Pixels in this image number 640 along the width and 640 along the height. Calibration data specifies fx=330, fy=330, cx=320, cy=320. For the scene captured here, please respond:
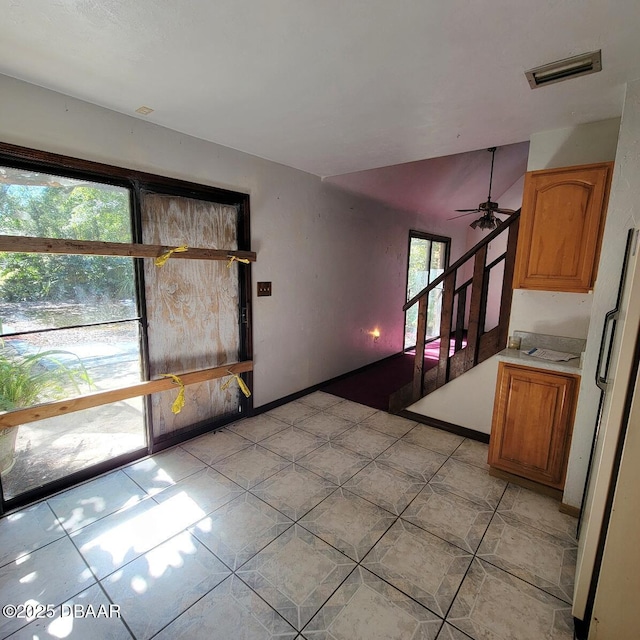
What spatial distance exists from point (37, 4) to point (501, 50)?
1959mm

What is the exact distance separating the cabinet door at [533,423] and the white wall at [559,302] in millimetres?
116

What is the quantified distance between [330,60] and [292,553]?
2539mm

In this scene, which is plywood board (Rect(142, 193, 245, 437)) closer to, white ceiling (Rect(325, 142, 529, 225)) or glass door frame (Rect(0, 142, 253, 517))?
glass door frame (Rect(0, 142, 253, 517))

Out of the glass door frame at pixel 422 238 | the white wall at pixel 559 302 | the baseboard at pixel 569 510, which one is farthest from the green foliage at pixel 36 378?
the glass door frame at pixel 422 238

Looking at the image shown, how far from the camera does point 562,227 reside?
7.06 feet

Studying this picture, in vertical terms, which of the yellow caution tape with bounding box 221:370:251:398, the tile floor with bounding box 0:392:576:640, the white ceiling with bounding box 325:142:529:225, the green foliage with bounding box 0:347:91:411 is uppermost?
the white ceiling with bounding box 325:142:529:225

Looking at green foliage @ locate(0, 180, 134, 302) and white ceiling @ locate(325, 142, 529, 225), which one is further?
white ceiling @ locate(325, 142, 529, 225)

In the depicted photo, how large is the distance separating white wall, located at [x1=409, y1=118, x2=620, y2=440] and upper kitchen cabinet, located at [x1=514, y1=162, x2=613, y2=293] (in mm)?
184

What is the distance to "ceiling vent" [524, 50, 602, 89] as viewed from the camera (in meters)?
1.56

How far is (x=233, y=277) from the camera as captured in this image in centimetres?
309

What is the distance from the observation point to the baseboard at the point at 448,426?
298 centimetres

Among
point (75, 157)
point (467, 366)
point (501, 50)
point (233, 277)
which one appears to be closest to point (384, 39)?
point (501, 50)

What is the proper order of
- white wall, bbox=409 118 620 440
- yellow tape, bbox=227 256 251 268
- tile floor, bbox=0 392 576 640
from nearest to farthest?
tile floor, bbox=0 392 576 640
white wall, bbox=409 118 620 440
yellow tape, bbox=227 256 251 268

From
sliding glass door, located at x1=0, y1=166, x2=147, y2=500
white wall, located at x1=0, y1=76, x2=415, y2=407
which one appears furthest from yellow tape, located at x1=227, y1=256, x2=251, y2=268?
sliding glass door, located at x1=0, y1=166, x2=147, y2=500
